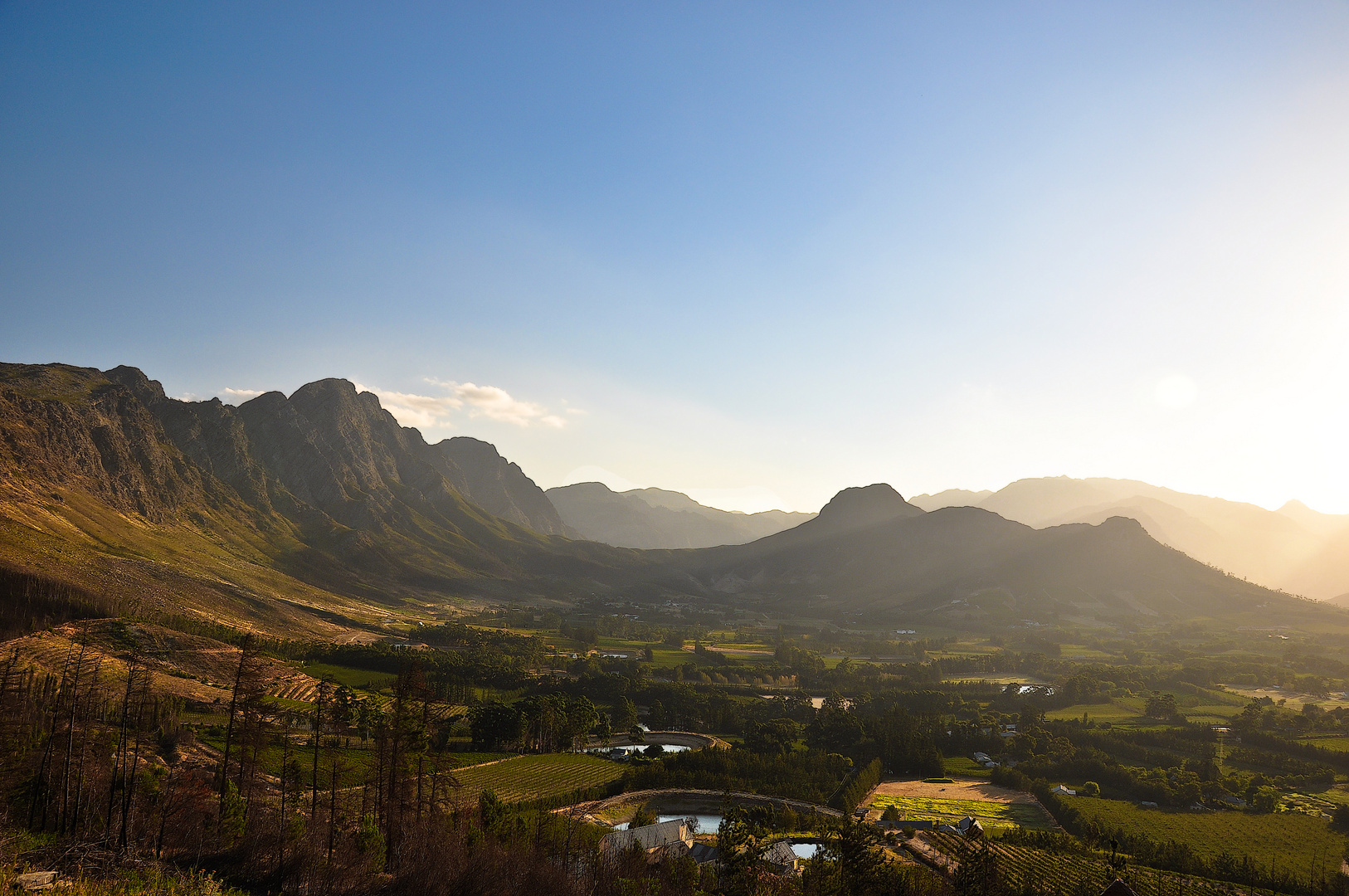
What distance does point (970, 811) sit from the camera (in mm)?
85312

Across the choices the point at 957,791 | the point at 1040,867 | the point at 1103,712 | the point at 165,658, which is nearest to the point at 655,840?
the point at 1040,867

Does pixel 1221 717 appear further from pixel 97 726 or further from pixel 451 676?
pixel 97 726

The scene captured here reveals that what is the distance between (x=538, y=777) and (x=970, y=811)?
2207 inches

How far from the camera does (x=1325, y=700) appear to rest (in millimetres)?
145000

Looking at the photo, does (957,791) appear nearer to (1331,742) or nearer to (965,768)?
(965,768)

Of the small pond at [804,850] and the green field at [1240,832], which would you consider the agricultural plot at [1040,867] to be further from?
the green field at [1240,832]

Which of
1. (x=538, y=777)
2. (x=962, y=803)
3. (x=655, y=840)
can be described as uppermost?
(x=655, y=840)

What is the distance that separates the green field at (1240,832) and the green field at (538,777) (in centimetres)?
6279

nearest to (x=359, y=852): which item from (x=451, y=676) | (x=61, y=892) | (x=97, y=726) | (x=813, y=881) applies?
(x=61, y=892)

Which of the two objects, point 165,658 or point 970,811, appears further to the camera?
point 165,658

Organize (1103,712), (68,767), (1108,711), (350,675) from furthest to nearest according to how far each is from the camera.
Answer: (1108,711), (1103,712), (350,675), (68,767)

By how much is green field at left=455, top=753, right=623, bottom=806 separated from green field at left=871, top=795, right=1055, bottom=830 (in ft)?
121

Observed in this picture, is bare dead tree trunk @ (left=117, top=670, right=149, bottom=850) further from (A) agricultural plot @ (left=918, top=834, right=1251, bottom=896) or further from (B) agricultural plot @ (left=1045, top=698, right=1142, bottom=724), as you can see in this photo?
(B) agricultural plot @ (left=1045, top=698, right=1142, bottom=724)

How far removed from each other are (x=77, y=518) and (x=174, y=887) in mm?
207376
